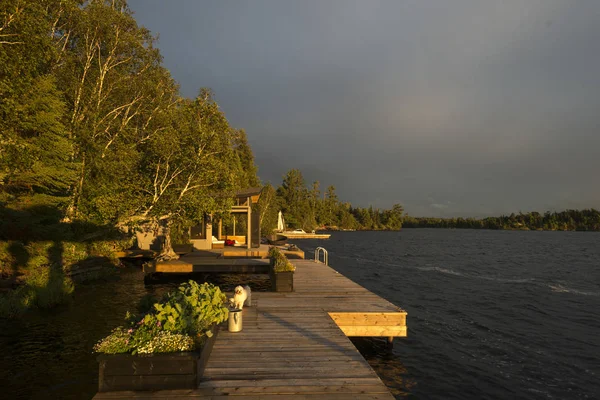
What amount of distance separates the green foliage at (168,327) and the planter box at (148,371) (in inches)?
4.5

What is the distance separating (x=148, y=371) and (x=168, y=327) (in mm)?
671

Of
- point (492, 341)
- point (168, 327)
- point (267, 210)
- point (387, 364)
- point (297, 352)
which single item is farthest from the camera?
point (267, 210)

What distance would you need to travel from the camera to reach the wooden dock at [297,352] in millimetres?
5059

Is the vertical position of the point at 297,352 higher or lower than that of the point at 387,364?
higher

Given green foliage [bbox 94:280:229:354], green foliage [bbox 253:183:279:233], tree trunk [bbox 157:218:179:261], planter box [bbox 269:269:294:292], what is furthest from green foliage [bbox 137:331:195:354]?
green foliage [bbox 253:183:279:233]

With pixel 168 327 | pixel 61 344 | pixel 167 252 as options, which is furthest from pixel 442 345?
pixel 167 252

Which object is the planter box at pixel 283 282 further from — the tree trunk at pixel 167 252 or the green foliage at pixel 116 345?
the tree trunk at pixel 167 252

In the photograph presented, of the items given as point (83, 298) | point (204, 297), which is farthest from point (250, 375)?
point (83, 298)

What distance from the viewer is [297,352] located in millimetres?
6613

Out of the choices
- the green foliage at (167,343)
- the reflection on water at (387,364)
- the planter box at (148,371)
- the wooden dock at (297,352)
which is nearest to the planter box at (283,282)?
the wooden dock at (297,352)

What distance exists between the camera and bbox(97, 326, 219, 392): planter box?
486cm

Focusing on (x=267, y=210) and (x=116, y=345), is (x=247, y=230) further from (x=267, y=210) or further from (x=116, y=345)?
(x=267, y=210)

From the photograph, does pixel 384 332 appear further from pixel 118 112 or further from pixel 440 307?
pixel 118 112

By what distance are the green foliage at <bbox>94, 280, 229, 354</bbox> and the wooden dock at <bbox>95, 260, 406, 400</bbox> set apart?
641mm
